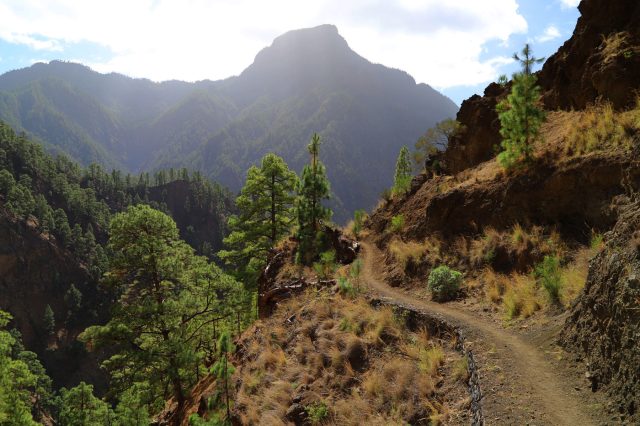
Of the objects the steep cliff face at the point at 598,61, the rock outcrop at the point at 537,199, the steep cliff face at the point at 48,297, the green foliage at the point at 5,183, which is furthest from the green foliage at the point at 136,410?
the green foliage at the point at 5,183

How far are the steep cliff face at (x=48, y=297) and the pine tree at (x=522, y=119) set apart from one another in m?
96.7

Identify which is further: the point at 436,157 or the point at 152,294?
the point at 436,157

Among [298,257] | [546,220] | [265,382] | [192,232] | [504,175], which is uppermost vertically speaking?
[504,175]

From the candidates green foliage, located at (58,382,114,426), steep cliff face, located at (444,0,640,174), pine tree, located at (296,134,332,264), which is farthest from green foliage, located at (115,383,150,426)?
steep cliff face, located at (444,0,640,174)

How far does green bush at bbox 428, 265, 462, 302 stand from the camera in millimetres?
11242

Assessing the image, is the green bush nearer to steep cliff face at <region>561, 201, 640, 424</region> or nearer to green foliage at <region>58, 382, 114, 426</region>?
steep cliff face at <region>561, 201, 640, 424</region>

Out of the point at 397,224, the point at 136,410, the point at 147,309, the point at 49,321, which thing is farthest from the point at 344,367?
the point at 49,321

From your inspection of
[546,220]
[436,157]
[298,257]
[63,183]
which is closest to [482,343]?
[546,220]

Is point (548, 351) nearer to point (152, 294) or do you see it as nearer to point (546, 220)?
point (546, 220)

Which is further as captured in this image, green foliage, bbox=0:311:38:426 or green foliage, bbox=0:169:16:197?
green foliage, bbox=0:169:16:197

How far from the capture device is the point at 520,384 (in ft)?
19.3

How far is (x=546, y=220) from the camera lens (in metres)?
11.2

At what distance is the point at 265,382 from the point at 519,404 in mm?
6463

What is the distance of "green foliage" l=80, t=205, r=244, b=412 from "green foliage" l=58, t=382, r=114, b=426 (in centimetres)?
590
